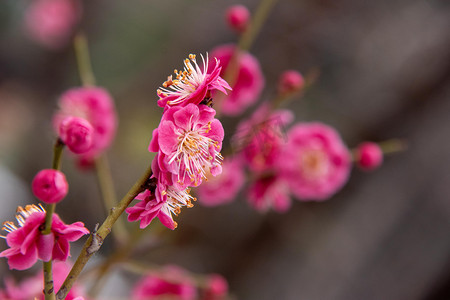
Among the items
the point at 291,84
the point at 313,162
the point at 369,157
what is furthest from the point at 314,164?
the point at 291,84

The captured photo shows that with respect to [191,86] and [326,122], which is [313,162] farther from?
[326,122]

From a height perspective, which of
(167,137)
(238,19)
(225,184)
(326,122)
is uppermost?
(326,122)

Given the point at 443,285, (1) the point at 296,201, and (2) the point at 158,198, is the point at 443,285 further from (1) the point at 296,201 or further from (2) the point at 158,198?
(2) the point at 158,198

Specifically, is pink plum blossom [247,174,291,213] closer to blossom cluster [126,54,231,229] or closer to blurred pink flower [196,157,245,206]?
blurred pink flower [196,157,245,206]

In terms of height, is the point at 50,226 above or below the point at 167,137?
below

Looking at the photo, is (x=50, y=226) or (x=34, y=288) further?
(x=34, y=288)

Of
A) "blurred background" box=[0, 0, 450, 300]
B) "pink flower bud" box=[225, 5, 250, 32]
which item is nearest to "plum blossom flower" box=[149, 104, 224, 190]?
"pink flower bud" box=[225, 5, 250, 32]

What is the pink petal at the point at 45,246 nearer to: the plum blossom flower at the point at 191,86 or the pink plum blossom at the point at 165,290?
the plum blossom flower at the point at 191,86
